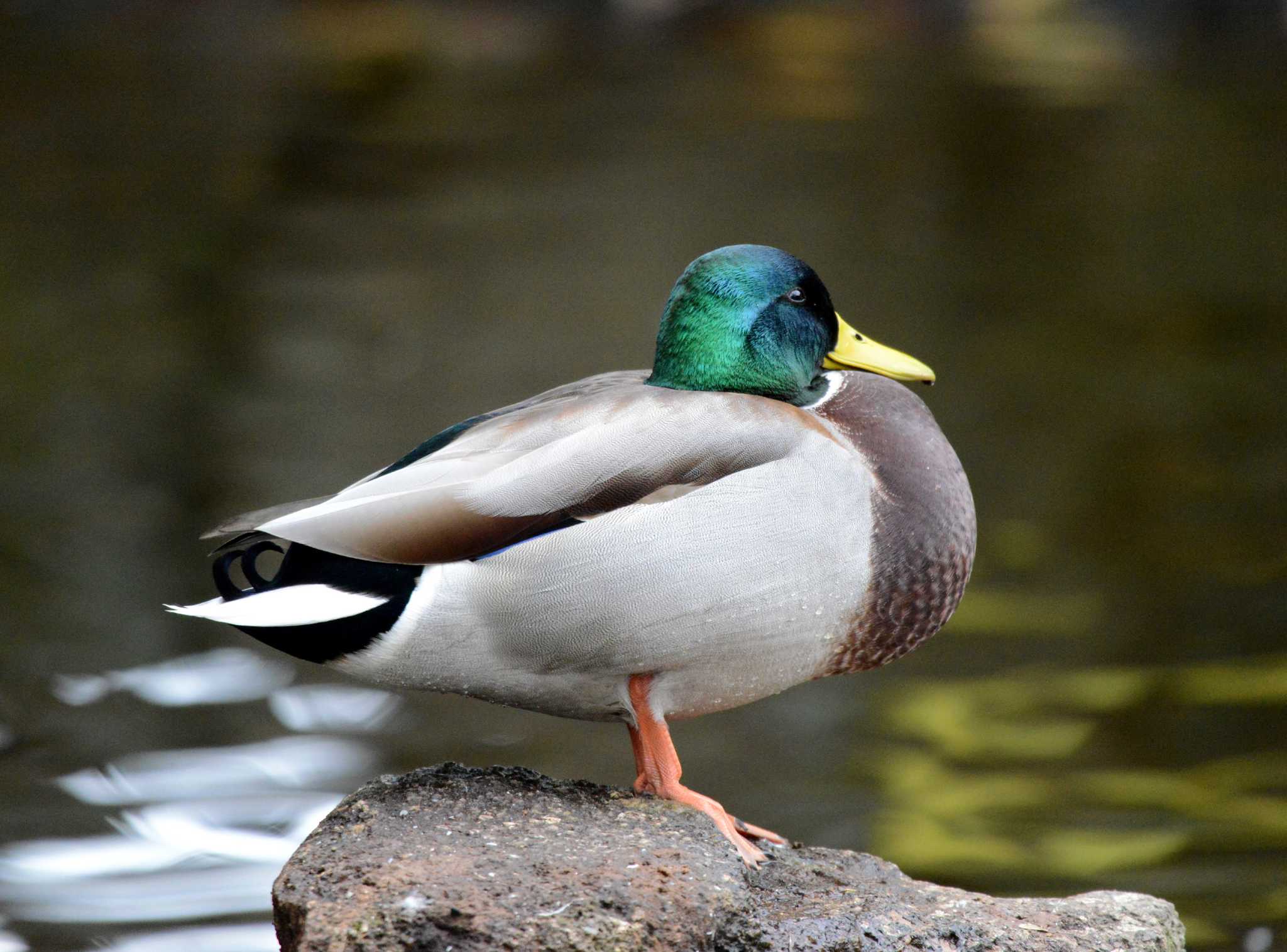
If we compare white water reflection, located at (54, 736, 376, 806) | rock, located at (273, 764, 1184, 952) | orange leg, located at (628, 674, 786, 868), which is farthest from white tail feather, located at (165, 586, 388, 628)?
white water reflection, located at (54, 736, 376, 806)

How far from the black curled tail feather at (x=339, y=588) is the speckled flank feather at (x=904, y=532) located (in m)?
0.74

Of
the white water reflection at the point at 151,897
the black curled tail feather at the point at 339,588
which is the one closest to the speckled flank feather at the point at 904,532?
the black curled tail feather at the point at 339,588

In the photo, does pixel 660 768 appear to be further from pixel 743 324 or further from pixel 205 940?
pixel 205 940

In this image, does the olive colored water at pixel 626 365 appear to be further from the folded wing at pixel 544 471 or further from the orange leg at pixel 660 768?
the orange leg at pixel 660 768

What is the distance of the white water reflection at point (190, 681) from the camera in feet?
17.4

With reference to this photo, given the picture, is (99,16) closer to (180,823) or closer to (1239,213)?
(1239,213)

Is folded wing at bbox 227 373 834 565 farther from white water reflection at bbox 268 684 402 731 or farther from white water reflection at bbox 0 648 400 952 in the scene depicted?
white water reflection at bbox 268 684 402 731

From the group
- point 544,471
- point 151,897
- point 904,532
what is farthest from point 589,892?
point 151,897

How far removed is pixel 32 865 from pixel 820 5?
16528mm

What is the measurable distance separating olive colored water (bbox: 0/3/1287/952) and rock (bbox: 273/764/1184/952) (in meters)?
0.48

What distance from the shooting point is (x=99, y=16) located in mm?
17812

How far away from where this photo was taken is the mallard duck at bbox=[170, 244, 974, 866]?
2.59 metres

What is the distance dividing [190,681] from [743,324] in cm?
316

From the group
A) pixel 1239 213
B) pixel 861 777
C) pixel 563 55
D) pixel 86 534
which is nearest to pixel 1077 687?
pixel 861 777
